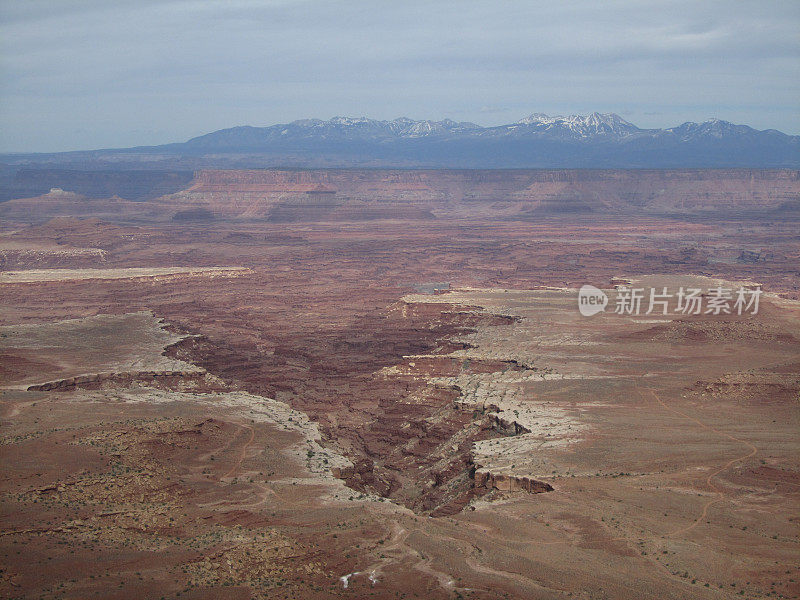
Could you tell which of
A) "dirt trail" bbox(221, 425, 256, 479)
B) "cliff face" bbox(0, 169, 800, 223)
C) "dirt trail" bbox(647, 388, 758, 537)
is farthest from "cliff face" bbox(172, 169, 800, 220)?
"dirt trail" bbox(221, 425, 256, 479)

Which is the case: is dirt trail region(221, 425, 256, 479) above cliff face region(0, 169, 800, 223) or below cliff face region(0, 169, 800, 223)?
below

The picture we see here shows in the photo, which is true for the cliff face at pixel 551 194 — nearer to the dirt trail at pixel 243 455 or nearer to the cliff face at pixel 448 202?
the cliff face at pixel 448 202

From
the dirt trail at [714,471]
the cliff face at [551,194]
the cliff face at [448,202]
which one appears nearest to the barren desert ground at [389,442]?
the dirt trail at [714,471]

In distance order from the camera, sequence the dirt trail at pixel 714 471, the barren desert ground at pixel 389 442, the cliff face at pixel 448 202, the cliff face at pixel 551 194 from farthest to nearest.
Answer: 1. the cliff face at pixel 551 194
2. the cliff face at pixel 448 202
3. the dirt trail at pixel 714 471
4. the barren desert ground at pixel 389 442

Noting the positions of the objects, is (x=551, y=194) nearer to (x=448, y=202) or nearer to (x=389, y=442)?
(x=448, y=202)

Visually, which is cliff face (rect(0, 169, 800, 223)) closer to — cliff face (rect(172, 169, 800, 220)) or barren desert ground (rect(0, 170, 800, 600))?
cliff face (rect(172, 169, 800, 220))

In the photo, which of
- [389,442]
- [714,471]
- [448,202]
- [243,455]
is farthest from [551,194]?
[243,455]

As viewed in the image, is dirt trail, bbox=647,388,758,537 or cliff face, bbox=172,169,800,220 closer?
dirt trail, bbox=647,388,758,537

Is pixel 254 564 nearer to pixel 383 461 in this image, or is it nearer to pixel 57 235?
pixel 383 461
